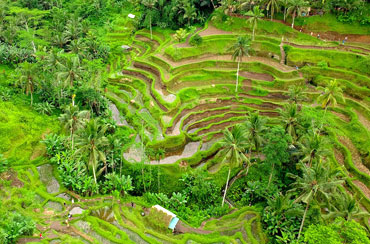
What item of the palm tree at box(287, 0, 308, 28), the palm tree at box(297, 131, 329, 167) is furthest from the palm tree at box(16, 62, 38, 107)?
the palm tree at box(287, 0, 308, 28)

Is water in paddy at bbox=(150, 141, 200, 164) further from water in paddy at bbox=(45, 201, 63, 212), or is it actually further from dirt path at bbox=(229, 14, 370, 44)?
dirt path at bbox=(229, 14, 370, 44)

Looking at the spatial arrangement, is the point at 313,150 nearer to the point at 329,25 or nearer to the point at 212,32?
the point at 329,25

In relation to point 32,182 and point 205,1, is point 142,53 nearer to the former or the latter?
point 205,1

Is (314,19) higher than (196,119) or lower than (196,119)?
higher

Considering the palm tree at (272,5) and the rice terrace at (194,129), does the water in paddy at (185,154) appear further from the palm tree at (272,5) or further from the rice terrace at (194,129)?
the palm tree at (272,5)

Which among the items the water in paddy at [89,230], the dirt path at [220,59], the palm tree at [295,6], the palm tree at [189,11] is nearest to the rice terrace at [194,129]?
the water in paddy at [89,230]

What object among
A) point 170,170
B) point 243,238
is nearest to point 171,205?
point 170,170
